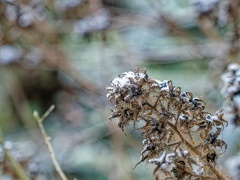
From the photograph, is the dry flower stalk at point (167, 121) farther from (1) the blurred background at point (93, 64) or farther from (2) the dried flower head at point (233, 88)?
(1) the blurred background at point (93, 64)

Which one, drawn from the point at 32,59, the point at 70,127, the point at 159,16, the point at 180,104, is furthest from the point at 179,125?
the point at 70,127

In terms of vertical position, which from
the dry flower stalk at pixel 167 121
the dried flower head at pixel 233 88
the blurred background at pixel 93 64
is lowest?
the dry flower stalk at pixel 167 121

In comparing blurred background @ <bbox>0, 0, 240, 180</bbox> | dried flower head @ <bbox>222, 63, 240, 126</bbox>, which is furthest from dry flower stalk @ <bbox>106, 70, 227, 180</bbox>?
blurred background @ <bbox>0, 0, 240, 180</bbox>

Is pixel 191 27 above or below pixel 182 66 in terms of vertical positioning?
above

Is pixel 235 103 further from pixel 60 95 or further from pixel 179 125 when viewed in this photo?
pixel 60 95

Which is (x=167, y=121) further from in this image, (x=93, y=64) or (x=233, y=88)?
(x=93, y=64)

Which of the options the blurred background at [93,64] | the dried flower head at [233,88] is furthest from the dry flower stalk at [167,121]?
the blurred background at [93,64]

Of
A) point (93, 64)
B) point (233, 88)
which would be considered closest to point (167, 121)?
point (233, 88)
